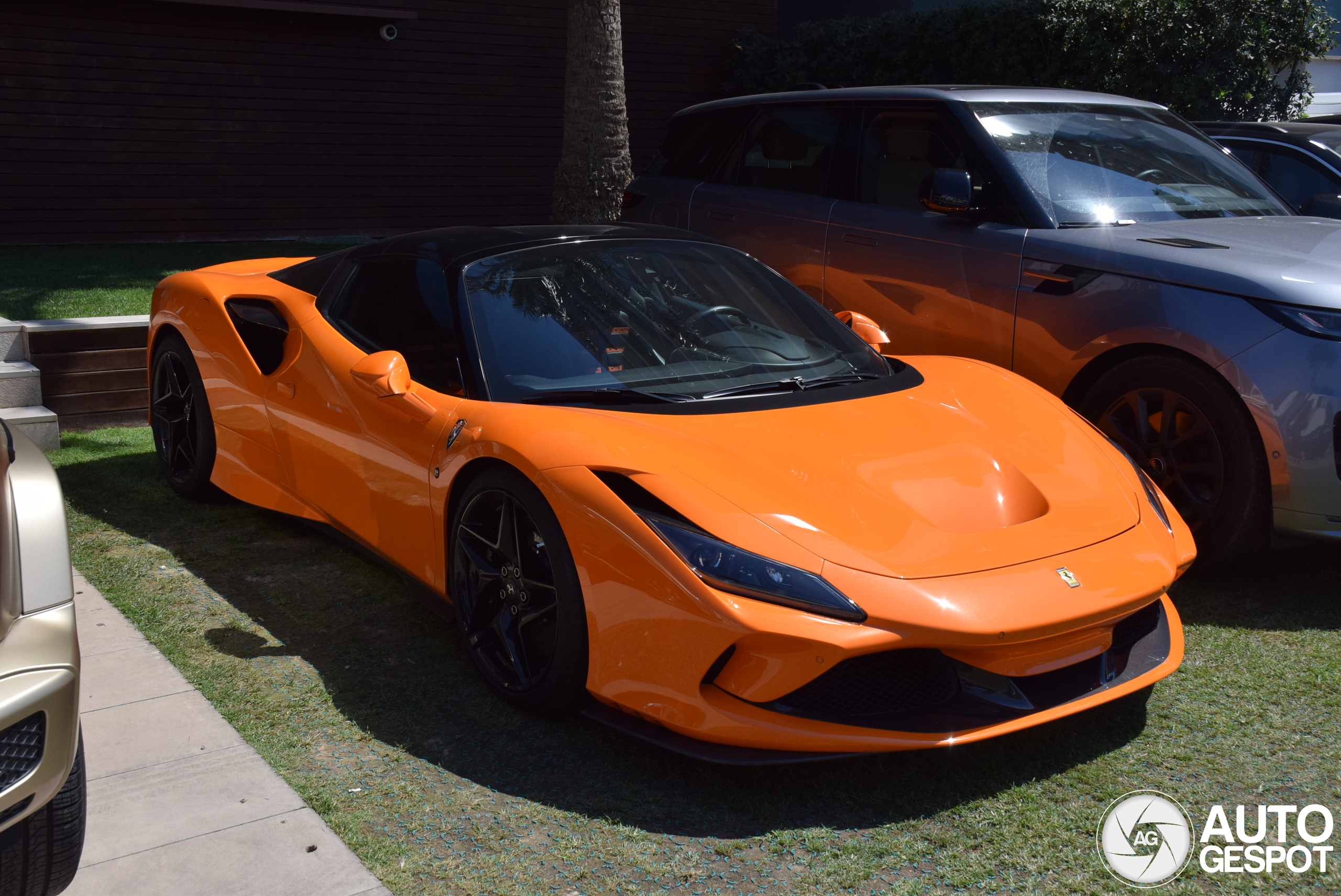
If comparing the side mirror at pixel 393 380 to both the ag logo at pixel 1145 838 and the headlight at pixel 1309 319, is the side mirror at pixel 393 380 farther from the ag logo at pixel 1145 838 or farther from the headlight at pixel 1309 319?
the headlight at pixel 1309 319

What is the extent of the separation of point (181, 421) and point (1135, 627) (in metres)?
3.93

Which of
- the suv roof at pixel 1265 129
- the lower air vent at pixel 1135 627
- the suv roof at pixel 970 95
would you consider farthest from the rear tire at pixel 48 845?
the suv roof at pixel 1265 129

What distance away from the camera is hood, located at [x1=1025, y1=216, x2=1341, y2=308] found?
3961mm

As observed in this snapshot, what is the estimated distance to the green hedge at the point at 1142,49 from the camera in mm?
12648

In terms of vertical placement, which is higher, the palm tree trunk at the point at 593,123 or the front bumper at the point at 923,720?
the palm tree trunk at the point at 593,123

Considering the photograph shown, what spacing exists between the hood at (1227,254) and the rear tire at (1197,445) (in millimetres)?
320

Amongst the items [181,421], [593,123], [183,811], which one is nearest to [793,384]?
[183,811]

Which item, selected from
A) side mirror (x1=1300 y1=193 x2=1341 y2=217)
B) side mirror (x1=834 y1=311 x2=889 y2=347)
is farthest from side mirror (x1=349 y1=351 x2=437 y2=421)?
side mirror (x1=1300 y1=193 x2=1341 y2=217)

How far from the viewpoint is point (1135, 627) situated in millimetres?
3094

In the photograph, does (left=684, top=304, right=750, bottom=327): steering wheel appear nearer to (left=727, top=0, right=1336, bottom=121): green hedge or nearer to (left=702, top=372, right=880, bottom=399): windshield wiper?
(left=702, top=372, right=880, bottom=399): windshield wiper

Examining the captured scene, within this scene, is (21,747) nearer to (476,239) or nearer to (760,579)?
(760,579)

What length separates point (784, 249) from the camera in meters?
5.67

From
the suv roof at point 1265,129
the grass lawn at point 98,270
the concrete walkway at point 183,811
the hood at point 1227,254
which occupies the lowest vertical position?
the grass lawn at point 98,270

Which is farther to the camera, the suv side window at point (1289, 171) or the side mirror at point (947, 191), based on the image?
the suv side window at point (1289, 171)
